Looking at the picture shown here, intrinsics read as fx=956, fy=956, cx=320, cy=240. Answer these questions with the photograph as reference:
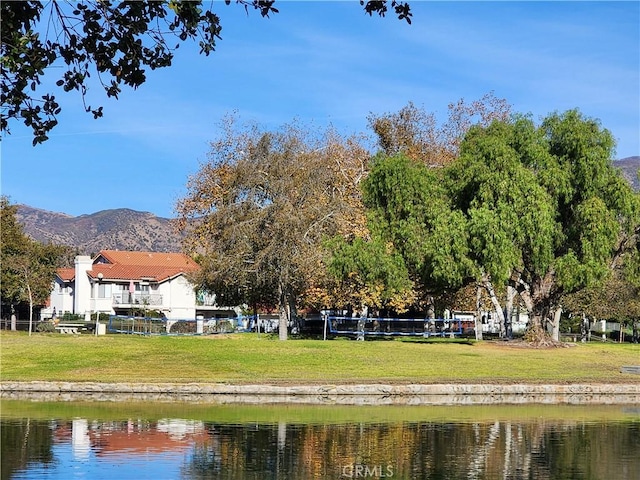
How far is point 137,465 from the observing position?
623 inches

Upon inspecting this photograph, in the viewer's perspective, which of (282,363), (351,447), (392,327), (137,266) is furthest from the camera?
(137,266)

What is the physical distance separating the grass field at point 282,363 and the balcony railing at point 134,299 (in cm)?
4895

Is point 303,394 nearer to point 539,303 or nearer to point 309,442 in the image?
point 309,442

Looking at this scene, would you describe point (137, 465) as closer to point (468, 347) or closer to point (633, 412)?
point (633, 412)

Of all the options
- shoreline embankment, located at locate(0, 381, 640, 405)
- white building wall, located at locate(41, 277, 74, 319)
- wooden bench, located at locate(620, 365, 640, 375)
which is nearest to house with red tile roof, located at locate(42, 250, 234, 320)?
white building wall, located at locate(41, 277, 74, 319)

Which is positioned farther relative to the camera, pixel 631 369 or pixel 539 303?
pixel 539 303

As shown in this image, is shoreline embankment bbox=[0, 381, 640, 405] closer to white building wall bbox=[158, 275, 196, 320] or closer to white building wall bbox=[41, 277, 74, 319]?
white building wall bbox=[158, 275, 196, 320]

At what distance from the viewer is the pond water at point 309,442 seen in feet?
51.0

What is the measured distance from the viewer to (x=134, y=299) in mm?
90312

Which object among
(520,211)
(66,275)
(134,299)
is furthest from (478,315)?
(66,275)

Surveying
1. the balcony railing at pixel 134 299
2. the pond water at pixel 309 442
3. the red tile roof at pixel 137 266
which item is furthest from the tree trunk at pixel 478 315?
the balcony railing at pixel 134 299

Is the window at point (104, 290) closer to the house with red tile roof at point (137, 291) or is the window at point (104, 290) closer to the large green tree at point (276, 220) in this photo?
the house with red tile roof at point (137, 291)

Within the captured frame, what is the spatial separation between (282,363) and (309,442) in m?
16.0

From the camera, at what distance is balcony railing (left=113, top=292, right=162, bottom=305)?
90.1 meters
